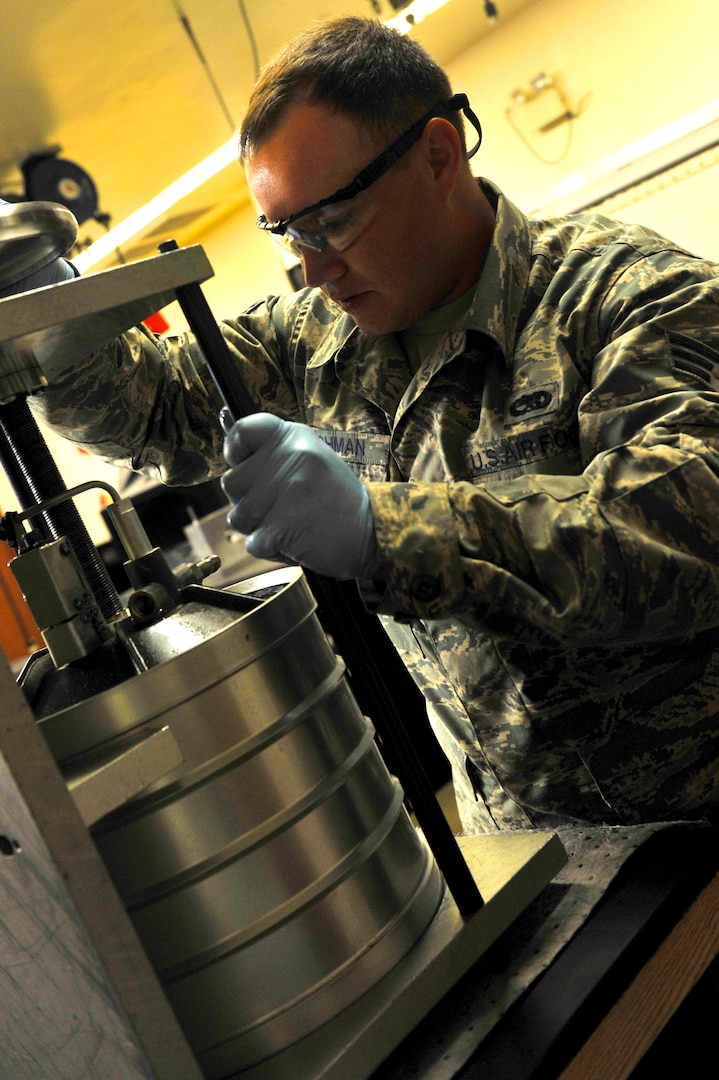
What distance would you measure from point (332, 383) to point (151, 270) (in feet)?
2.52

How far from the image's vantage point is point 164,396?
1.54m

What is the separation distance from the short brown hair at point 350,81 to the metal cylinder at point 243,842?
0.78m

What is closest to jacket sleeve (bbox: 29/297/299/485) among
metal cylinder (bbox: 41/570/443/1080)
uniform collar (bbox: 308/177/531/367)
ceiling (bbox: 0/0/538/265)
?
uniform collar (bbox: 308/177/531/367)

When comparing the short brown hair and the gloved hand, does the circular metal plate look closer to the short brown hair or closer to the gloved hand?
the gloved hand

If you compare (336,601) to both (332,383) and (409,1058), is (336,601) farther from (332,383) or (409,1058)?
(332,383)

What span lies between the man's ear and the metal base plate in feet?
3.05

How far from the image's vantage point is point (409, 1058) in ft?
2.68

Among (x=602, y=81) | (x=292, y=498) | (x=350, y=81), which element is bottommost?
(x=292, y=498)

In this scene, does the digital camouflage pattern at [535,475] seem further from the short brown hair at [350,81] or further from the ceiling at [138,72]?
the ceiling at [138,72]

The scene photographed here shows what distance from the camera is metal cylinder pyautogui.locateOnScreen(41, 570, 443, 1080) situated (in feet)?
2.37

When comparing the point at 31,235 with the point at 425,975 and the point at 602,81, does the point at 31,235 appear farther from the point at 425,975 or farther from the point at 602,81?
the point at 602,81

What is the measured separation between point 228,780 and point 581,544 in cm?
44

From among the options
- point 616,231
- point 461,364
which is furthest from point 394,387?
point 616,231

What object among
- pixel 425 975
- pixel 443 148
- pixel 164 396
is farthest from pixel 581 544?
pixel 164 396
